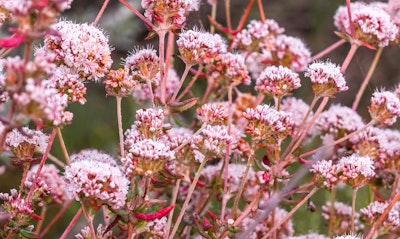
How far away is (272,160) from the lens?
109 centimetres

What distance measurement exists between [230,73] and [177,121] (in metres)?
0.17

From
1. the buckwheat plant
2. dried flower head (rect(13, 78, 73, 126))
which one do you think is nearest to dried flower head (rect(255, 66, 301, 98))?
the buckwheat plant

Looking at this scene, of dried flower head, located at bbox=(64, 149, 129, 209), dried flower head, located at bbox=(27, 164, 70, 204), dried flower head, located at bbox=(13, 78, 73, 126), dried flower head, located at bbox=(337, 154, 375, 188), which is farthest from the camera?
dried flower head, located at bbox=(27, 164, 70, 204)

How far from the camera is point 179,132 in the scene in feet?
3.80

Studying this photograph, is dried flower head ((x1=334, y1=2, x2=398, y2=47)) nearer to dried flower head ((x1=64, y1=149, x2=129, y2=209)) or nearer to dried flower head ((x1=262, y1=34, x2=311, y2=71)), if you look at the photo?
dried flower head ((x1=262, y1=34, x2=311, y2=71))

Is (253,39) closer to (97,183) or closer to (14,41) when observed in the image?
(97,183)

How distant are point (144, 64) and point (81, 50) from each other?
0.14 m

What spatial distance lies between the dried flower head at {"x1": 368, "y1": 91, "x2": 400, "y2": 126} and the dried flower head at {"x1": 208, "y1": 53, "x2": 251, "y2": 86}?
0.65 ft

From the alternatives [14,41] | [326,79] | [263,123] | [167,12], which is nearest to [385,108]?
[326,79]

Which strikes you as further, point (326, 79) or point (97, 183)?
point (326, 79)

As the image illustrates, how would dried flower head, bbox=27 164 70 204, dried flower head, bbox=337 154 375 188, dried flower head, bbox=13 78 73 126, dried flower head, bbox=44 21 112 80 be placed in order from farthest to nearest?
dried flower head, bbox=27 164 70 204 → dried flower head, bbox=337 154 375 188 → dried flower head, bbox=44 21 112 80 → dried flower head, bbox=13 78 73 126

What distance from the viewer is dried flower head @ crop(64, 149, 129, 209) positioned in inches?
31.7

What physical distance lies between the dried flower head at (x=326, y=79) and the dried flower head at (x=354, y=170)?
0.34ft

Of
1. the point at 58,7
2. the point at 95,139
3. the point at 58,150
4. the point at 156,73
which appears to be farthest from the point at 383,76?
the point at 58,7
